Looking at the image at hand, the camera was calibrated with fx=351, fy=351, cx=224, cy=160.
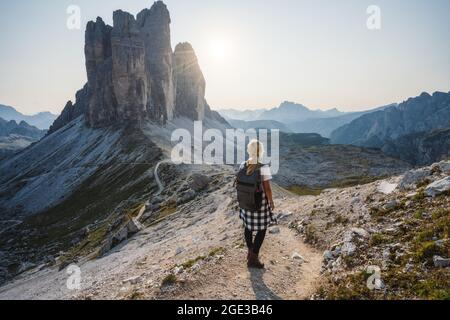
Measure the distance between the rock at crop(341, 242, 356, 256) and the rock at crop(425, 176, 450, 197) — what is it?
473 cm

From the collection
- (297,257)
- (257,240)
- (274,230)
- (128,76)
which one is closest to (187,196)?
(274,230)

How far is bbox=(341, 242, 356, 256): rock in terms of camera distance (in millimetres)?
14016

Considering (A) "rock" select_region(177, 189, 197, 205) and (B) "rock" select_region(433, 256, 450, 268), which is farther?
(A) "rock" select_region(177, 189, 197, 205)

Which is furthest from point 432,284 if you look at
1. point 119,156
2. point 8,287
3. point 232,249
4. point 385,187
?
point 119,156

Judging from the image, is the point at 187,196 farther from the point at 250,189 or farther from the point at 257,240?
the point at 250,189

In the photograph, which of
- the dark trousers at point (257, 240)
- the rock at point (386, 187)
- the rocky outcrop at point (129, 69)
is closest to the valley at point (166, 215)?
the rock at point (386, 187)

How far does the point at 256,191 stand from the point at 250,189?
0.26m

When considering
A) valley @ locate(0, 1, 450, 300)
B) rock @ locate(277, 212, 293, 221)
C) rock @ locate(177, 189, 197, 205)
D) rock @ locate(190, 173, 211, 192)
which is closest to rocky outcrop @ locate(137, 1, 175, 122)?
valley @ locate(0, 1, 450, 300)

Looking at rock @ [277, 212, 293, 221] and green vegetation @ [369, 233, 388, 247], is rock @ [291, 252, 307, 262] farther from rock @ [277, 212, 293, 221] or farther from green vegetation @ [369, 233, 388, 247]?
rock @ [277, 212, 293, 221]

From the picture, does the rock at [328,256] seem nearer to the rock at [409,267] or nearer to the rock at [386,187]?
the rock at [409,267]

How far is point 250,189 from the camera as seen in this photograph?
13336mm

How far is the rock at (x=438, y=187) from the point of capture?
15.7 metres

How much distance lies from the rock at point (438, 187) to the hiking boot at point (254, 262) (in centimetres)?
852
